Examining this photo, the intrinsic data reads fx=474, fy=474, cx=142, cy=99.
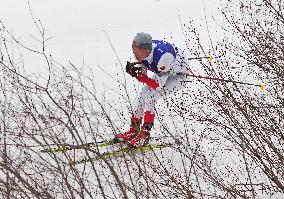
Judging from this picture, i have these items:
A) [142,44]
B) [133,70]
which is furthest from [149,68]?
[142,44]

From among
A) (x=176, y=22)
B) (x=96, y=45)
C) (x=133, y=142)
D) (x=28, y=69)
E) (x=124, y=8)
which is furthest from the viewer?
(x=124, y=8)

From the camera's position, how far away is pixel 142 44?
5.99 metres

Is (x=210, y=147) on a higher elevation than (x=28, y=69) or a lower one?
lower

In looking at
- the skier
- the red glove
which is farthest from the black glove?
the red glove

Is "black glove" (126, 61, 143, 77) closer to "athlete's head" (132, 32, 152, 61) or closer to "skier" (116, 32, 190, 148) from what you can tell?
"skier" (116, 32, 190, 148)

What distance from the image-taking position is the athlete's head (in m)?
5.98

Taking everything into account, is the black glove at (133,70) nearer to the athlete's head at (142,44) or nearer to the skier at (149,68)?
the skier at (149,68)

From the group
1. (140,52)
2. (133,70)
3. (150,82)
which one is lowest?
(150,82)

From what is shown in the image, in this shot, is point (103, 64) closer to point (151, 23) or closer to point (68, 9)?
point (151, 23)

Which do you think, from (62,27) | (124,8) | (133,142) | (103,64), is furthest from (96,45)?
Result: (133,142)

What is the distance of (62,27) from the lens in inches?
784

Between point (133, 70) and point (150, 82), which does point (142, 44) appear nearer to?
point (133, 70)

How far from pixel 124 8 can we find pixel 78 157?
53.8ft

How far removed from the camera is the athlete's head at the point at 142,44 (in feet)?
19.6
